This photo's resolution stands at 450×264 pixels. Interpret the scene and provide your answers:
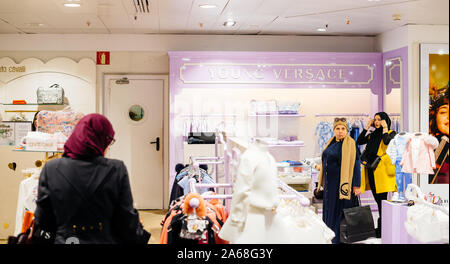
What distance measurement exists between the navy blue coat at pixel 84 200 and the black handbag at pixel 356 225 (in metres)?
2.51

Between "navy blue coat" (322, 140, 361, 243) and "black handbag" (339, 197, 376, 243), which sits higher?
"navy blue coat" (322, 140, 361, 243)

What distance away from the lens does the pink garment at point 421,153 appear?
320 cm

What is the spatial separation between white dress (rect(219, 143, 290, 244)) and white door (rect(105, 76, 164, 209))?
15.5 ft

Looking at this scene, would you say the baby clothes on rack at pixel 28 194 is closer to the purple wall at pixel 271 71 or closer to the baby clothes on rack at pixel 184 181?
the baby clothes on rack at pixel 184 181

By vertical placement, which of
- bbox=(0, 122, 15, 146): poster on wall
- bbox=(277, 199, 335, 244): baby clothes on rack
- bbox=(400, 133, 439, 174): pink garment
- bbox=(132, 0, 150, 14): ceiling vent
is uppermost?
bbox=(132, 0, 150, 14): ceiling vent

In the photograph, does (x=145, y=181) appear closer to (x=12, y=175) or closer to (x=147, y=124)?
(x=147, y=124)

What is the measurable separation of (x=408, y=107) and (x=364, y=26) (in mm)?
1279

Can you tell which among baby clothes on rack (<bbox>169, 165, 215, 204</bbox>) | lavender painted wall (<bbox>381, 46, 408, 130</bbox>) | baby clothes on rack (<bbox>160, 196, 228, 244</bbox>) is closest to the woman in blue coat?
baby clothes on rack (<bbox>169, 165, 215, 204</bbox>)

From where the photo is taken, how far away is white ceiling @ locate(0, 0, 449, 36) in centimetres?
452

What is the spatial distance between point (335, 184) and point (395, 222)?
108 cm

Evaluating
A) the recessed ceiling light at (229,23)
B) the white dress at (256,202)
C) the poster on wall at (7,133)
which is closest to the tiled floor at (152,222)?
the poster on wall at (7,133)

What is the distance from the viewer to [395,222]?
324 cm

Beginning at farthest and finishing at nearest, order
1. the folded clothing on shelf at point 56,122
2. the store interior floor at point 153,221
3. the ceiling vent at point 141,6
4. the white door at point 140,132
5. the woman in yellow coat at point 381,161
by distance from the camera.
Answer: the white door at point 140,132 < the store interior floor at point 153,221 < the woman in yellow coat at point 381,161 < the ceiling vent at point 141,6 < the folded clothing on shelf at point 56,122

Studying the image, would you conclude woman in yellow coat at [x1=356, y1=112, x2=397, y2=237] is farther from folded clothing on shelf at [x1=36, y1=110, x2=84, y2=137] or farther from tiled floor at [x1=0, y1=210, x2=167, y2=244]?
folded clothing on shelf at [x1=36, y1=110, x2=84, y2=137]
